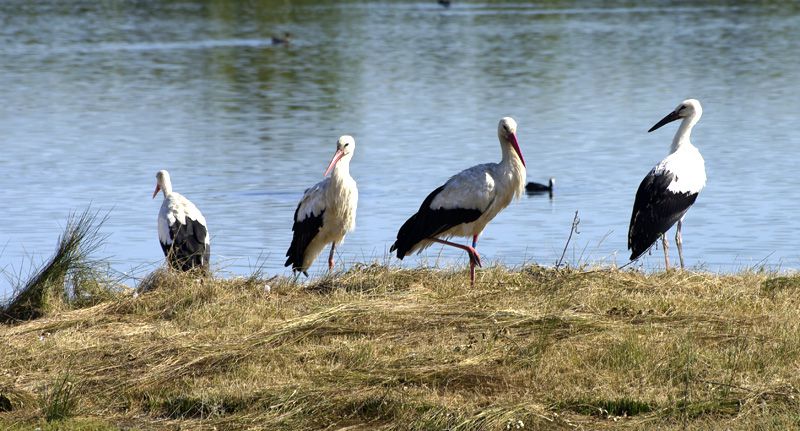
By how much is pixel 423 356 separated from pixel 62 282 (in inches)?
123

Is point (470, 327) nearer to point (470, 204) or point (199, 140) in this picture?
point (470, 204)

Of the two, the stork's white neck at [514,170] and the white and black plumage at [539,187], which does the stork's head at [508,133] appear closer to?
the stork's white neck at [514,170]

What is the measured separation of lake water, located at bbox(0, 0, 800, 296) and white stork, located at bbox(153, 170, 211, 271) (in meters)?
0.37

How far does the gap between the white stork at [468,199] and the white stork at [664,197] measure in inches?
37.2

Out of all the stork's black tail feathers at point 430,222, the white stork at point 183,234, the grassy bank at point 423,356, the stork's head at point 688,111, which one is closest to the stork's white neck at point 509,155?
the stork's black tail feathers at point 430,222

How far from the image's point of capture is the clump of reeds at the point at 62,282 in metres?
8.78

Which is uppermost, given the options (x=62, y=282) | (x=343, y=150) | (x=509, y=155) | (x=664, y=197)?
(x=509, y=155)

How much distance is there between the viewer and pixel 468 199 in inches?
408

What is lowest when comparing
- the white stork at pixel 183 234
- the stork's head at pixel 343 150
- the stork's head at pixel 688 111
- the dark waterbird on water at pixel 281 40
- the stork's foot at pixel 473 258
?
the dark waterbird on water at pixel 281 40

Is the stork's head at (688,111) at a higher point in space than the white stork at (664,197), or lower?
higher

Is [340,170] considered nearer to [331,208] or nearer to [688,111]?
[331,208]

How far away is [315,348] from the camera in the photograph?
7.28 m

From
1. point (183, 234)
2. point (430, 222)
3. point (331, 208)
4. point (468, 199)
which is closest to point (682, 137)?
point (468, 199)

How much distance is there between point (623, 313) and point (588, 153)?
13.9 metres
